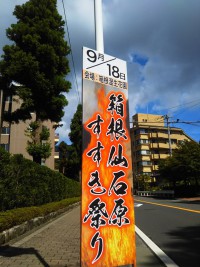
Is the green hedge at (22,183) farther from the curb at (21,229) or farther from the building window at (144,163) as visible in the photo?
the building window at (144,163)

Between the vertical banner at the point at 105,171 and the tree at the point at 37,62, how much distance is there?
11.6m

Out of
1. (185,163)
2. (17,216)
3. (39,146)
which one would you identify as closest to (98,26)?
(17,216)

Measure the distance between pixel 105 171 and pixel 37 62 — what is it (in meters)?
12.6

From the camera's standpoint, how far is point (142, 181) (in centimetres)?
6969

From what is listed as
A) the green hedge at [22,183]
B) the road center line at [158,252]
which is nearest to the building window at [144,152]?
the green hedge at [22,183]

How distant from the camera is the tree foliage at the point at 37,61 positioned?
15789 millimetres

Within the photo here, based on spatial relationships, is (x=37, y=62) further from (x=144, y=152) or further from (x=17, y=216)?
(x=144, y=152)

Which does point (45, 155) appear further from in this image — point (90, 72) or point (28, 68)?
point (90, 72)

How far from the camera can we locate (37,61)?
1592 centimetres

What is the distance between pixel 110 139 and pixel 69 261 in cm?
275

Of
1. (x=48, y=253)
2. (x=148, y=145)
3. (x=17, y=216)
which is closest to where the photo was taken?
(x=48, y=253)

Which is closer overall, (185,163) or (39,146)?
(39,146)

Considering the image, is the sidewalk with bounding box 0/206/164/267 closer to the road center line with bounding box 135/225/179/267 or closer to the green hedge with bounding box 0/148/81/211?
the road center line with bounding box 135/225/179/267

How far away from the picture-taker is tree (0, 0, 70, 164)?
622 inches
